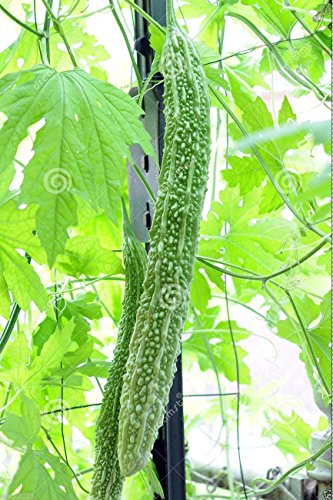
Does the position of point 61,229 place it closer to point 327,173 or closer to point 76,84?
point 76,84

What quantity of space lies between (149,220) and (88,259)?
0.35 ft

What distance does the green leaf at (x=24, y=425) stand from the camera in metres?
0.63

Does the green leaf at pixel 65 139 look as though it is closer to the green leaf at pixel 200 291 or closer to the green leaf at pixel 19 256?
the green leaf at pixel 19 256

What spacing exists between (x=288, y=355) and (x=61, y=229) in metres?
1.13

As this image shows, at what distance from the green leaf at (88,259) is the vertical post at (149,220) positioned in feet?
0.29

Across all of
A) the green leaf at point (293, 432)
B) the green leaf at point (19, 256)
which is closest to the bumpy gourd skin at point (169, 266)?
the green leaf at point (19, 256)

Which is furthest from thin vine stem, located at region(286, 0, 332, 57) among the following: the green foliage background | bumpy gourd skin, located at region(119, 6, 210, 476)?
bumpy gourd skin, located at region(119, 6, 210, 476)

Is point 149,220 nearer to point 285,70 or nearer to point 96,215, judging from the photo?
point 96,215

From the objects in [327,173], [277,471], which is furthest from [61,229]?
[277,471]

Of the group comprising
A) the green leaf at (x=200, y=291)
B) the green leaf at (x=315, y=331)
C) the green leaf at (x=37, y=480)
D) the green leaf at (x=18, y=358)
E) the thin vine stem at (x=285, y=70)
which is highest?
the thin vine stem at (x=285, y=70)

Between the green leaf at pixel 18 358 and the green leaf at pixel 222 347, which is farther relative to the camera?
the green leaf at pixel 222 347

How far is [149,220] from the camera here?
0.89m

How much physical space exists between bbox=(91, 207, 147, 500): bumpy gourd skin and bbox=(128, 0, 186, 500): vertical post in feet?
0.53

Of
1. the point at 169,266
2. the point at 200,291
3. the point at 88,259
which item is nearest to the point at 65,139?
the point at 169,266
